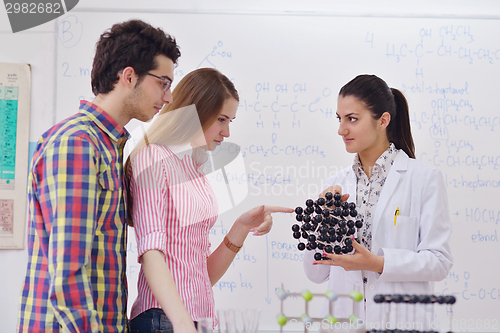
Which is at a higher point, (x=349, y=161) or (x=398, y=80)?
(x=398, y=80)

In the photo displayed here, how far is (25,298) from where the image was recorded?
0.94 metres

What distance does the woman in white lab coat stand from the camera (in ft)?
4.39

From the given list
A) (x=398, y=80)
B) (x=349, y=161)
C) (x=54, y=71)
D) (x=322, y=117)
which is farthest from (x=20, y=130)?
(x=398, y=80)

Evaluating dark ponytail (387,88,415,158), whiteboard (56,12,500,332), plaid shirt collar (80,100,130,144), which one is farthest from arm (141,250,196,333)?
whiteboard (56,12,500,332)

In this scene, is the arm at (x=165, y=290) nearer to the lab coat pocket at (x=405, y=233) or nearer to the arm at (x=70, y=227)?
the arm at (x=70, y=227)

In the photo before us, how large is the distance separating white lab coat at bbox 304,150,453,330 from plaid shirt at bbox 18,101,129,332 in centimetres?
80

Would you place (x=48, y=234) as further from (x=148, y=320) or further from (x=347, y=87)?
(x=347, y=87)

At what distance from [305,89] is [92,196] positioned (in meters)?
1.66

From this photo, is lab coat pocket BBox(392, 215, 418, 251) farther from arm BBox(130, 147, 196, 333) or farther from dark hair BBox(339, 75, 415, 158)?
arm BBox(130, 147, 196, 333)

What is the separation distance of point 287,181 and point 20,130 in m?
1.63

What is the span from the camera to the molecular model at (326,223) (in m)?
1.16

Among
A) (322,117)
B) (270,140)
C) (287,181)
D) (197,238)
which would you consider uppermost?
(322,117)

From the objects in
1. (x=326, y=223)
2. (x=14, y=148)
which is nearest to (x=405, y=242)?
(x=326, y=223)

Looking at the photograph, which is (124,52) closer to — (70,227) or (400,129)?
(70,227)
